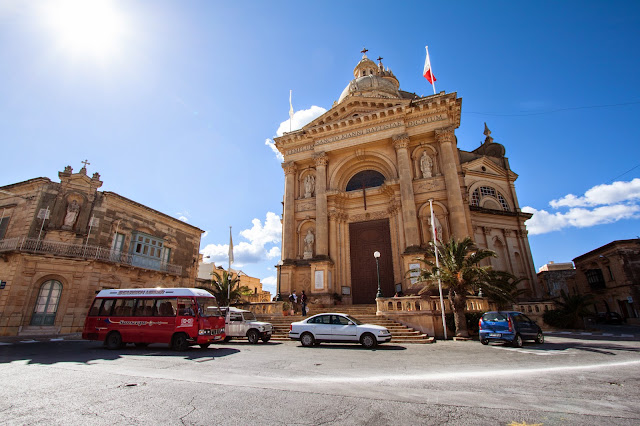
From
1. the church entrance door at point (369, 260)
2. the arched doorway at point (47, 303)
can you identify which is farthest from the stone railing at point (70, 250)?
the church entrance door at point (369, 260)

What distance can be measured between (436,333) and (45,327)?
21180 millimetres

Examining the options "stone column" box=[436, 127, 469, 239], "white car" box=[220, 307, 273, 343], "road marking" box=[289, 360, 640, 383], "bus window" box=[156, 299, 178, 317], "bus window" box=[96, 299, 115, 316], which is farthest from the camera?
"stone column" box=[436, 127, 469, 239]

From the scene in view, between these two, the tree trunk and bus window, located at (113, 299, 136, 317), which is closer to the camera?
bus window, located at (113, 299, 136, 317)

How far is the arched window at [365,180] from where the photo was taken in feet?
80.2

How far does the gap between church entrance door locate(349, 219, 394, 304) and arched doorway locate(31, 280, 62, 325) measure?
18097mm

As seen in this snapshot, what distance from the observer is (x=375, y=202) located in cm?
2372

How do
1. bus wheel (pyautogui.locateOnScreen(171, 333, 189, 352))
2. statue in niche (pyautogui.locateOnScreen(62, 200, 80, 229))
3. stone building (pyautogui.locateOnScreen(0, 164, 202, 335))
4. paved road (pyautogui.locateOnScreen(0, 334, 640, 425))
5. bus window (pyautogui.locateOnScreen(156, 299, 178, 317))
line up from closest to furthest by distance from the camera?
paved road (pyautogui.locateOnScreen(0, 334, 640, 425)) → bus wheel (pyautogui.locateOnScreen(171, 333, 189, 352)) → bus window (pyautogui.locateOnScreen(156, 299, 178, 317)) → stone building (pyautogui.locateOnScreen(0, 164, 202, 335)) → statue in niche (pyautogui.locateOnScreen(62, 200, 80, 229))

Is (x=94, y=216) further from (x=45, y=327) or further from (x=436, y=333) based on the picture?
(x=436, y=333)

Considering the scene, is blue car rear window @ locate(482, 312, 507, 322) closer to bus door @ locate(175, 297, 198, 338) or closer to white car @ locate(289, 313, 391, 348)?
white car @ locate(289, 313, 391, 348)

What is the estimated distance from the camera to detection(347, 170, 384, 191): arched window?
24.4m

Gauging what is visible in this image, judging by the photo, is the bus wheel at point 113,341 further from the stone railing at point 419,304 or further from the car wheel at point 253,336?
the stone railing at point 419,304

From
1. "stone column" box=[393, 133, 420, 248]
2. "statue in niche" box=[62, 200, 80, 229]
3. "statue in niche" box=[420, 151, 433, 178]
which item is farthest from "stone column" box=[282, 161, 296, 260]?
"statue in niche" box=[62, 200, 80, 229]

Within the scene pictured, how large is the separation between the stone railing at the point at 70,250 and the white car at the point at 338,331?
15.5 meters

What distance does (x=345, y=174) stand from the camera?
82.9 feet
